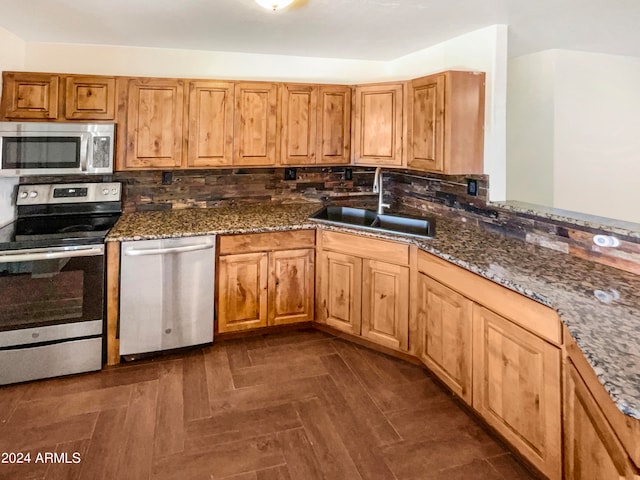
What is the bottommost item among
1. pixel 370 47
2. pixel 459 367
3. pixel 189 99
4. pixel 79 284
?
pixel 459 367

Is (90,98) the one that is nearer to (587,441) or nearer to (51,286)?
(51,286)

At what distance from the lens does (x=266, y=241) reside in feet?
9.80

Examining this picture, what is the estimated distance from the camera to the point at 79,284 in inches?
98.7

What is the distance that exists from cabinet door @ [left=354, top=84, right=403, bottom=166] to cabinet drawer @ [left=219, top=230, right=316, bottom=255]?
880mm

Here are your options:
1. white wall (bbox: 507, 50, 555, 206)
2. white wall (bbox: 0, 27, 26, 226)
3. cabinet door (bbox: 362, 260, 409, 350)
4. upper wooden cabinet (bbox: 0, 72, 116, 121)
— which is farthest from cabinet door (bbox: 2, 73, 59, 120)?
white wall (bbox: 507, 50, 555, 206)

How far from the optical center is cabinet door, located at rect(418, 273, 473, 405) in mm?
2164

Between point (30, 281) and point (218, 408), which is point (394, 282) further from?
point (30, 281)

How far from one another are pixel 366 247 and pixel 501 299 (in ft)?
3.73

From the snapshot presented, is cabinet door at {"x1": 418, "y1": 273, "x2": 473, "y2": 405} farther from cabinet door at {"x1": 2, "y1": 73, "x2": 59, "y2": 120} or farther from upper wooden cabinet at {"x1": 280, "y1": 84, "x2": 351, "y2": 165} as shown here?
cabinet door at {"x1": 2, "y1": 73, "x2": 59, "y2": 120}

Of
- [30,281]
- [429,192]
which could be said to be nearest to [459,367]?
[429,192]

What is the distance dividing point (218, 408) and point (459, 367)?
1.38 metres

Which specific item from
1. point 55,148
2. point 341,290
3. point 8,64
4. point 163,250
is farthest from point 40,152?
point 341,290

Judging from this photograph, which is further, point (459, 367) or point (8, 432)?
point (459, 367)

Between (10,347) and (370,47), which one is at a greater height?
(370,47)
